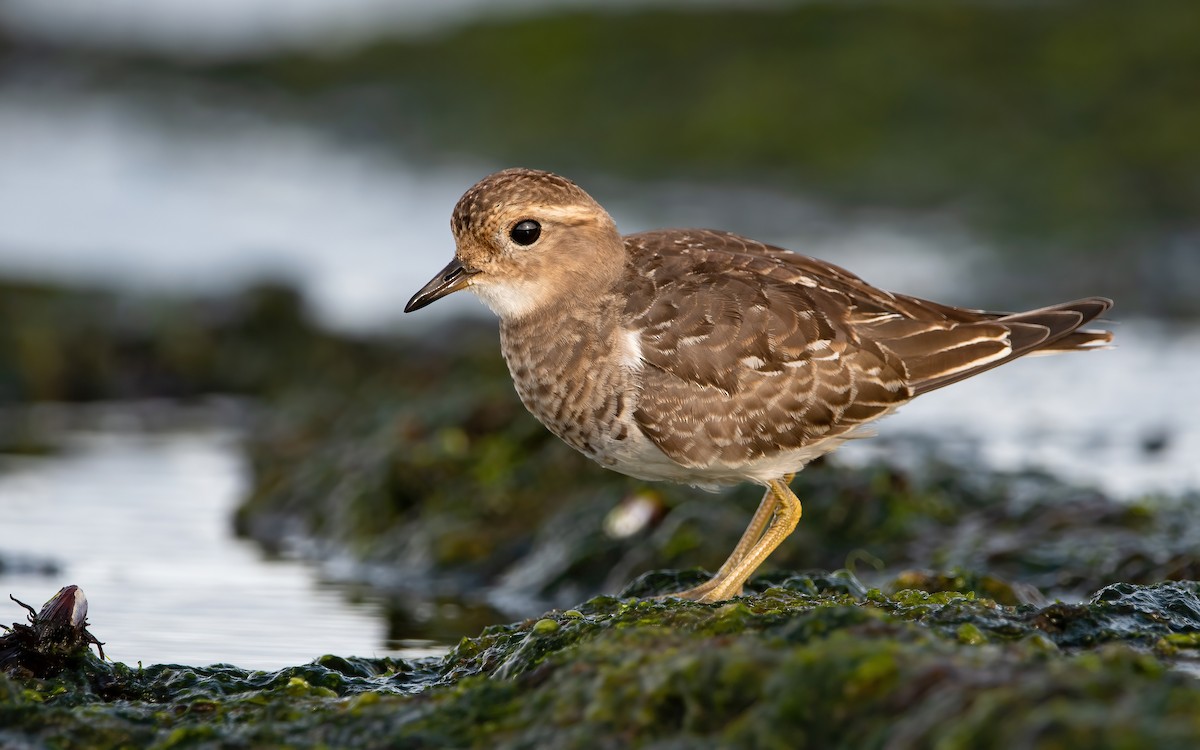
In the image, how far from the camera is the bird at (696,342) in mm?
6977

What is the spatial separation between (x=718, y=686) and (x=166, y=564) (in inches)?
224

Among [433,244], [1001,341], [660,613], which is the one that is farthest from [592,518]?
[433,244]

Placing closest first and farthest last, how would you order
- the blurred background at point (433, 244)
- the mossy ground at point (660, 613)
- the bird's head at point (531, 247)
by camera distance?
the mossy ground at point (660, 613), the bird's head at point (531, 247), the blurred background at point (433, 244)

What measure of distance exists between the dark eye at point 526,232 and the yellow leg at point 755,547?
5.15 feet

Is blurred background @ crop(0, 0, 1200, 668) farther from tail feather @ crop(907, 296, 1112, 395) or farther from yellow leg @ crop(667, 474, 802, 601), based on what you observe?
tail feather @ crop(907, 296, 1112, 395)

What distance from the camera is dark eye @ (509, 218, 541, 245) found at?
7.30 meters

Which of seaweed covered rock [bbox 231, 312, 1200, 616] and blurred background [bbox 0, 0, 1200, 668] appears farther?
blurred background [bbox 0, 0, 1200, 668]

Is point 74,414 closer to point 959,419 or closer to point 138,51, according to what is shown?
point 959,419

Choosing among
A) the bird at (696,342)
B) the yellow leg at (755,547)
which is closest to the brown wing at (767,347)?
the bird at (696,342)

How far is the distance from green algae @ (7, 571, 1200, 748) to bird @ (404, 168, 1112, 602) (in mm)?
943

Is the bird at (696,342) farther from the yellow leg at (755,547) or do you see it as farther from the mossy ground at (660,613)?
the mossy ground at (660,613)

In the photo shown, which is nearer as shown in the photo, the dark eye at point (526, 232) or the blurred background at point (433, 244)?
the dark eye at point (526, 232)

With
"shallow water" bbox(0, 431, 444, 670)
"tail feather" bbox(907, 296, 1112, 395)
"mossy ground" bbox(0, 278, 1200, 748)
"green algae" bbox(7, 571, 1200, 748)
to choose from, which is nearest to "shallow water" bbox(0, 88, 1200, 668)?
"shallow water" bbox(0, 431, 444, 670)

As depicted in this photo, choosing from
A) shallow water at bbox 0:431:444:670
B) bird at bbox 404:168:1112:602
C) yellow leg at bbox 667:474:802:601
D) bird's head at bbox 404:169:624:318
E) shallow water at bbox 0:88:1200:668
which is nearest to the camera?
yellow leg at bbox 667:474:802:601
